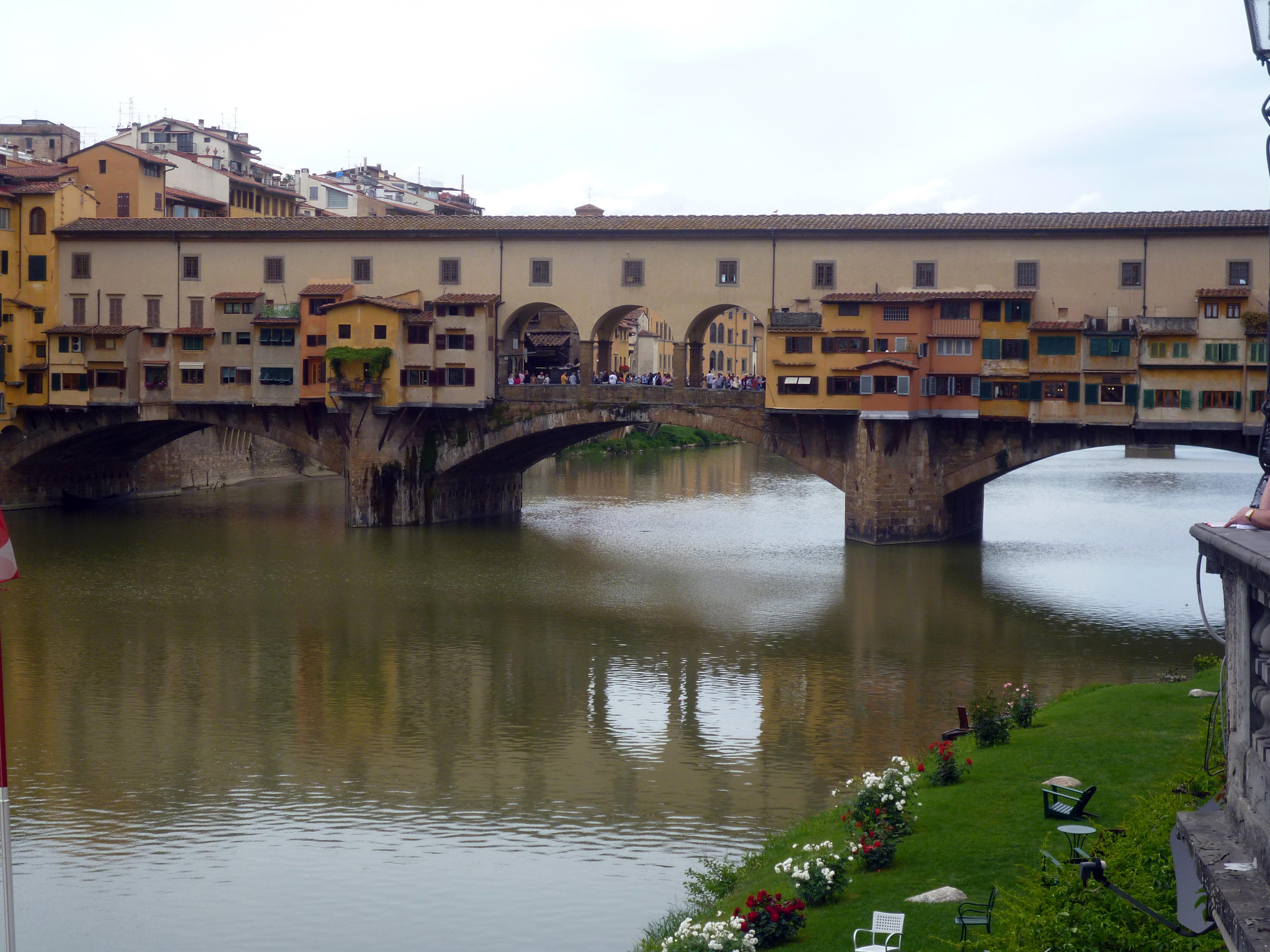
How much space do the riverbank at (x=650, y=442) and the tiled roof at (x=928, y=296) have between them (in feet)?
110

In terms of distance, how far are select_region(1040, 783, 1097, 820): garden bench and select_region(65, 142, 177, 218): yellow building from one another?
53.8 m

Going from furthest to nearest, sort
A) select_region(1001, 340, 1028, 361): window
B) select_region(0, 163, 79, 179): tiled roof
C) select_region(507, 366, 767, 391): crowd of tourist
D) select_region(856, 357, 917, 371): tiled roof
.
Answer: select_region(0, 163, 79, 179): tiled roof, select_region(507, 366, 767, 391): crowd of tourist, select_region(856, 357, 917, 371): tiled roof, select_region(1001, 340, 1028, 361): window

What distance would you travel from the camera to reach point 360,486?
49.0m

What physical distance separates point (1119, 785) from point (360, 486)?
120ft

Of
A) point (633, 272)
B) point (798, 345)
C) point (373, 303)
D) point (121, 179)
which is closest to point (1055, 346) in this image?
point (798, 345)

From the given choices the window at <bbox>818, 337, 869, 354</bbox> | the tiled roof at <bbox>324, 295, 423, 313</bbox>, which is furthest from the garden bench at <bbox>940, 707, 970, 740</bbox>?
the tiled roof at <bbox>324, 295, 423, 313</bbox>

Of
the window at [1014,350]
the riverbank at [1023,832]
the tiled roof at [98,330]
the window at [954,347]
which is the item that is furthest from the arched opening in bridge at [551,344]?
the riverbank at [1023,832]

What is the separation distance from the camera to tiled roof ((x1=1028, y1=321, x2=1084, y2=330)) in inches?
1686

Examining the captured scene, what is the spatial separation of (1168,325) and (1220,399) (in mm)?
2630

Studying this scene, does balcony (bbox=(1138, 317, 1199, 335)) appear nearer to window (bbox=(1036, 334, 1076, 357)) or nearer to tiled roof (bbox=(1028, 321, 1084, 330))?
tiled roof (bbox=(1028, 321, 1084, 330))

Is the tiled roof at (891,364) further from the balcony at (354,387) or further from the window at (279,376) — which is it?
the window at (279,376)

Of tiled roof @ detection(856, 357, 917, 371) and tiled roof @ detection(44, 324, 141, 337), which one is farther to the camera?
tiled roof @ detection(44, 324, 141, 337)

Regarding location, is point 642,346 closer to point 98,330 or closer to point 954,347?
point 98,330

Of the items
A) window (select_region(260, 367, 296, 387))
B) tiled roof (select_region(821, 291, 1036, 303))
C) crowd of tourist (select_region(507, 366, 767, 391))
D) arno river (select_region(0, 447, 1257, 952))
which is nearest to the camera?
arno river (select_region(0, 447, 1257, 952))
